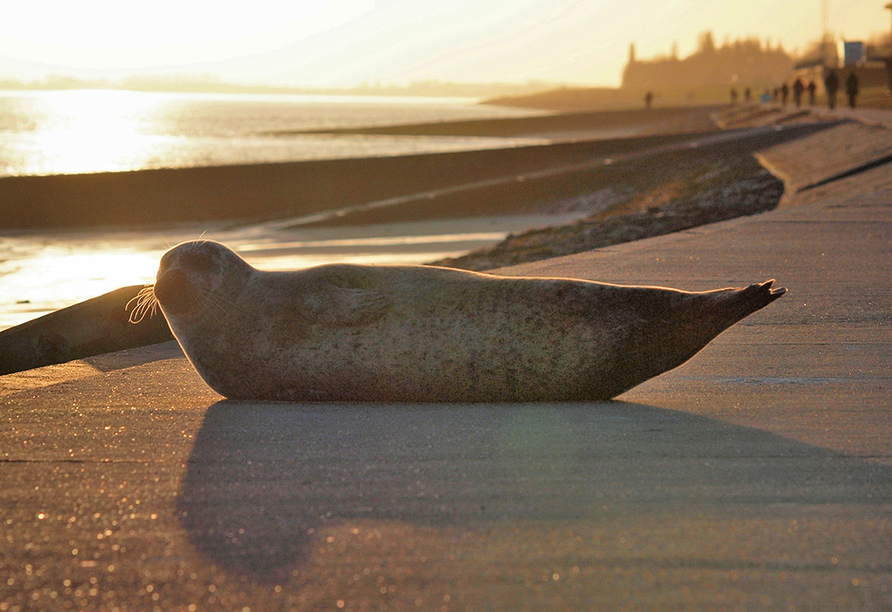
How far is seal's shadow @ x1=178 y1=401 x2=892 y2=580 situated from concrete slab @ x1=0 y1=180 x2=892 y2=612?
11mm

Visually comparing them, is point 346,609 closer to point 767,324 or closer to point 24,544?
point 24,544

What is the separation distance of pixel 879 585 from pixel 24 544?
2405 millimetres

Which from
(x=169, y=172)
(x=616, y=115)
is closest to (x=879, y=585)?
(x=169, y=172)

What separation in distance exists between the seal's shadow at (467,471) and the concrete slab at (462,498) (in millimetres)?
11

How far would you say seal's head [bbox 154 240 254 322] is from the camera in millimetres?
4602

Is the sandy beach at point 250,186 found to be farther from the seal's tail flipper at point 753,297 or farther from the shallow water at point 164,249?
the seal's tail flipper at point 753,297

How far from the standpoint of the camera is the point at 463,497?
3033 mm

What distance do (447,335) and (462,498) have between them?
4.24 ft

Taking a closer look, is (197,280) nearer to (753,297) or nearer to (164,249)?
(753,297)

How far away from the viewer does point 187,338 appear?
464 cm

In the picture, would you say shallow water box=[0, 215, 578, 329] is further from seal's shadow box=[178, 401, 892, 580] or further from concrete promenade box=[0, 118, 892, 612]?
seal's shadow box=[178, 401, 892, 580]

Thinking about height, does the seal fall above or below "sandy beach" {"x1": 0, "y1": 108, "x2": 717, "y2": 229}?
below

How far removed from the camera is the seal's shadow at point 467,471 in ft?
9.46

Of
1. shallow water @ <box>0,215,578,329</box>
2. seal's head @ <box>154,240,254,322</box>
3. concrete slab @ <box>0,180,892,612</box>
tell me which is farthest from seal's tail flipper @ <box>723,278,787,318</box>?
shallow water @ <box>0,215,578,329</box>
